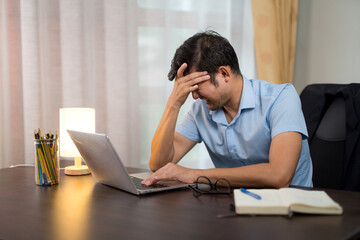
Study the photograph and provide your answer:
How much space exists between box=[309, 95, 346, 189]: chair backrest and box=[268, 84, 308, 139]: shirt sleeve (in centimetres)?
24

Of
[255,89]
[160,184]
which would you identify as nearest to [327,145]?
[255,89]

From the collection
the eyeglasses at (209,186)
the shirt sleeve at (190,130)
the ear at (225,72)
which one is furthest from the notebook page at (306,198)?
the shirt sleeve at (190,130)

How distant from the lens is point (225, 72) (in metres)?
1.50

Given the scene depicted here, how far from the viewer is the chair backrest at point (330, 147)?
5.24 feet

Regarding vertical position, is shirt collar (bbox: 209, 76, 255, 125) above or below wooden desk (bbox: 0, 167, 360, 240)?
above

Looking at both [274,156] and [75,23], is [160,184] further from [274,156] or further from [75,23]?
[75,23]

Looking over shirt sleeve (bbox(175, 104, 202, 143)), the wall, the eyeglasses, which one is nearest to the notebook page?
the eyeglasses

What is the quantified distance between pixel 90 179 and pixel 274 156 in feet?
2.04

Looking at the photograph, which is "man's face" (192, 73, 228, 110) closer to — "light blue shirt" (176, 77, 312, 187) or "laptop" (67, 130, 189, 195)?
"light blue shirt" (176, 77, 312, 187)

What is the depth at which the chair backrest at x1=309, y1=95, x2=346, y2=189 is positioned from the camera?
160cm

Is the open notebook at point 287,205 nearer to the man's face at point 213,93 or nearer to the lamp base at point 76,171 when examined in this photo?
the man's face at point 213,93

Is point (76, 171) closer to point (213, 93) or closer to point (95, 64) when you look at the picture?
point (213, 93)

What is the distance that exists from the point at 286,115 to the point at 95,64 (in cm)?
125

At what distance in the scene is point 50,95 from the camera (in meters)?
2.21
